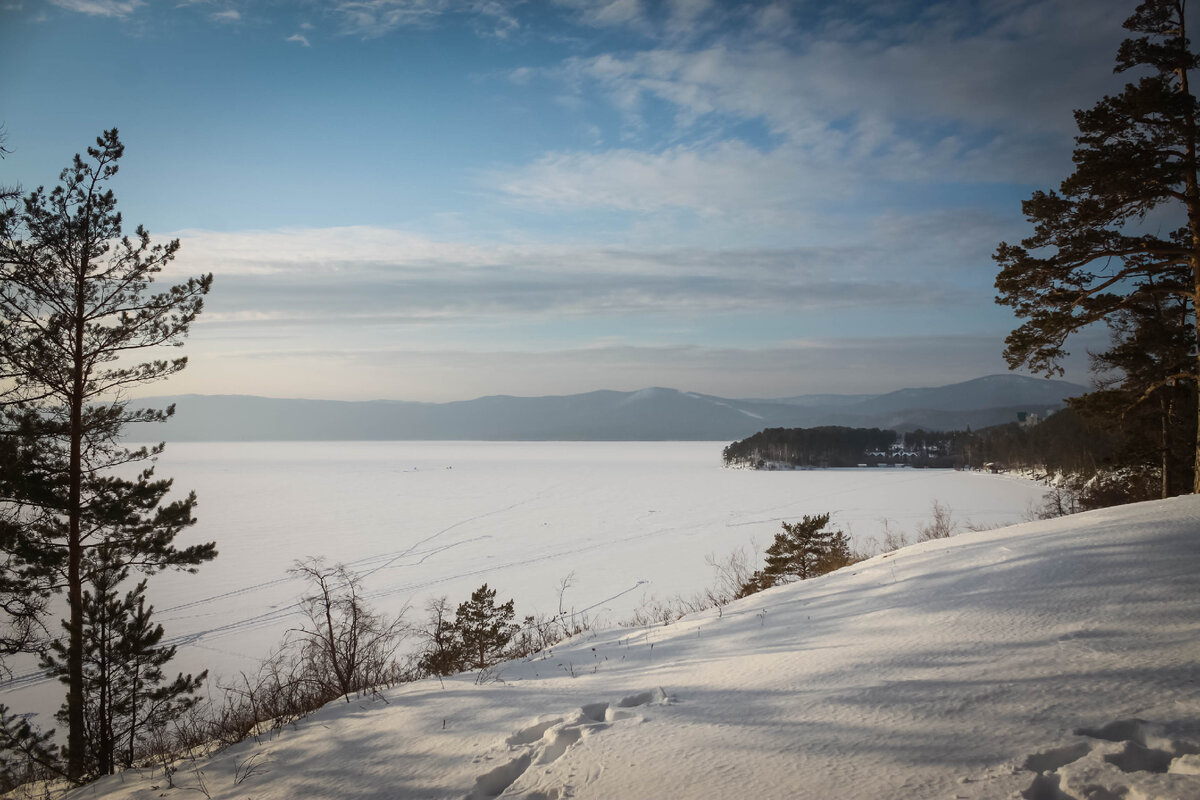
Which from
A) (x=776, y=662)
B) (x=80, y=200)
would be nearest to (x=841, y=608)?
(x=776, y=662)

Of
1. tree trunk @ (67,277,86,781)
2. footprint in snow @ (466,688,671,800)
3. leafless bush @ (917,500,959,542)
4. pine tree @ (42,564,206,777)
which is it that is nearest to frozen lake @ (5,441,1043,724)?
leafless bush @ (917,500,959,542)

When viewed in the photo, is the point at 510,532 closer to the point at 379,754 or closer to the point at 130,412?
the point at 130,412

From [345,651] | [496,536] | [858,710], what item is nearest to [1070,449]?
[496,536]

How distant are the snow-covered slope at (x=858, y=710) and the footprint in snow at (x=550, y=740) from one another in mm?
17

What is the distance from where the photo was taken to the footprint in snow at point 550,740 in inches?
145

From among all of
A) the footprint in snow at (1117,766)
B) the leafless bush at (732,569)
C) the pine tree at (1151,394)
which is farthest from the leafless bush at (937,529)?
the footprint in snow at (1117,766)

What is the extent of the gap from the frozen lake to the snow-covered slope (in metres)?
17.5

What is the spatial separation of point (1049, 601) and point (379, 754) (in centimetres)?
589

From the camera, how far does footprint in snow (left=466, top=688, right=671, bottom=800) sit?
3680 millimetres

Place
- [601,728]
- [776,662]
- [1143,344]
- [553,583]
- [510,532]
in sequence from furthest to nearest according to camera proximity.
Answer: [510,532] → [553,583] → [1143,344] → [776,662] → [601,728]

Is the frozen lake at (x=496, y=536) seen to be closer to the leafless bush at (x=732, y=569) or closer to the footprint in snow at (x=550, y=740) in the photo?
the leafless bush at (x=732, y=569)

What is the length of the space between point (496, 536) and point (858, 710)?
39.2 metres

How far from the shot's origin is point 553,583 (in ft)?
93.6

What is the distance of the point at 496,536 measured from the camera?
135 ft
